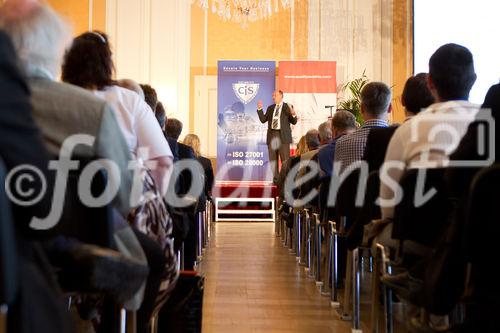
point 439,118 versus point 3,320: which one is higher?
point 439,118

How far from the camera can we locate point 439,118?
267 cm

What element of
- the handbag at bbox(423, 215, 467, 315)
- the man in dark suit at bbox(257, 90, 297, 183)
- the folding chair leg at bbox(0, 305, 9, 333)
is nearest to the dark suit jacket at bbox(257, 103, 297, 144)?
the man in dark suit at bbox(257, 90, 297, 183)

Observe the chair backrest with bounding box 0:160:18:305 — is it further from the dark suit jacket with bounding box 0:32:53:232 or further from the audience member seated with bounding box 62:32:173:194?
the audience member seated with bounding box 62:32:173:194

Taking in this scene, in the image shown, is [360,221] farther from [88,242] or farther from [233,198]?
[233,198]

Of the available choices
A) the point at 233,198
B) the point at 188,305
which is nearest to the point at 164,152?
the point at 188,305

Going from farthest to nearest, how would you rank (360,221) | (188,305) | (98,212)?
(360,221), (188,305), (98,212)

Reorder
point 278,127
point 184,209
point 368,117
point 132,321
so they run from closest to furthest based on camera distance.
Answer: point 132,321 → point 368,117 → point 184,209 → point 278,127

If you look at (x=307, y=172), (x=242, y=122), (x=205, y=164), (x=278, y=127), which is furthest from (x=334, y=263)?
(x=242, y=122)

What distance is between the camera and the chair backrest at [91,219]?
1.75 meters

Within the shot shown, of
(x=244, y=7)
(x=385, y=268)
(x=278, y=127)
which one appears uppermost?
(x=244, y=7)

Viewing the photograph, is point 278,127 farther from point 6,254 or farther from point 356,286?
point 6,254

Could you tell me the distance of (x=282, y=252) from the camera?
747 cm

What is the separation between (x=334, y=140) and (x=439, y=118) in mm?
2265

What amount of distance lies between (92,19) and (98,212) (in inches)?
461
